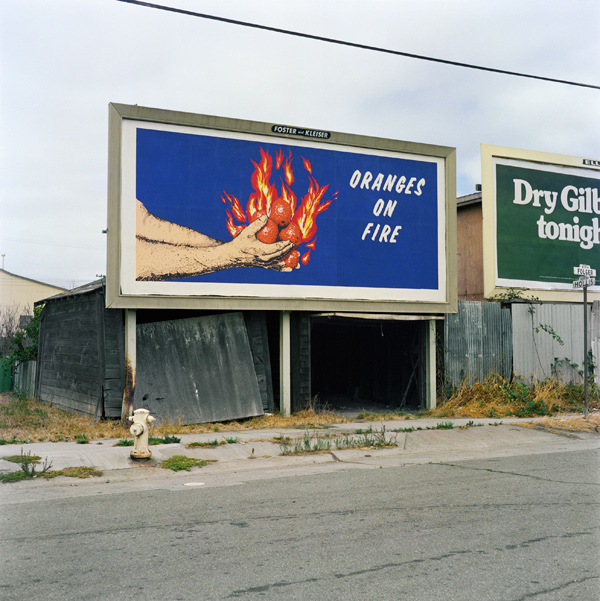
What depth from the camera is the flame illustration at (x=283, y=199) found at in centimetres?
1552

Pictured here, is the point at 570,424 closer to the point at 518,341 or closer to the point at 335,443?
the point at 518,341

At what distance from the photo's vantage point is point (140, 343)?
48.1 ft

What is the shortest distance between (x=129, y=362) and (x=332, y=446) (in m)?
5.17

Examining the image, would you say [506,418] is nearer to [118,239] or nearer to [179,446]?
[179,446]

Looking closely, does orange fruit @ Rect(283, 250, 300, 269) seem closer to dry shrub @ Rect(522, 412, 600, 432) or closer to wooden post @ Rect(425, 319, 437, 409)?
wooden post @ Rect(425, 319, 437, 409)

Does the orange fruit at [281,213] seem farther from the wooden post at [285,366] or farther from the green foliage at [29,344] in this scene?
the green foliage at [29,344]

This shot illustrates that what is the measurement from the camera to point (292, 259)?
Answer: 52.6ft

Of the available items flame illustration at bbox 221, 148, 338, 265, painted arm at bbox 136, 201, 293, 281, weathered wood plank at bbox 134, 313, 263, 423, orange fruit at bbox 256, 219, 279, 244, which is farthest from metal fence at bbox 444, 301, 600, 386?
weathered wood plank at bbox 134, 313, 263, 423

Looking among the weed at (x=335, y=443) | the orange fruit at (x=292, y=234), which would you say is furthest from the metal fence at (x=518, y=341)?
the weed at (x=335, y=443)

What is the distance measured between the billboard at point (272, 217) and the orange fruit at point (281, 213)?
2cm

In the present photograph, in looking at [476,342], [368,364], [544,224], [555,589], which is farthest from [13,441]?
[544,224]

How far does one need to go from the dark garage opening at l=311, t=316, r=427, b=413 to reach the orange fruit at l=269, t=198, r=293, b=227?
9.06ft

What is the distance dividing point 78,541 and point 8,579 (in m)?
1.01

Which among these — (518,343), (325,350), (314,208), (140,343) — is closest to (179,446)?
(140,343)
